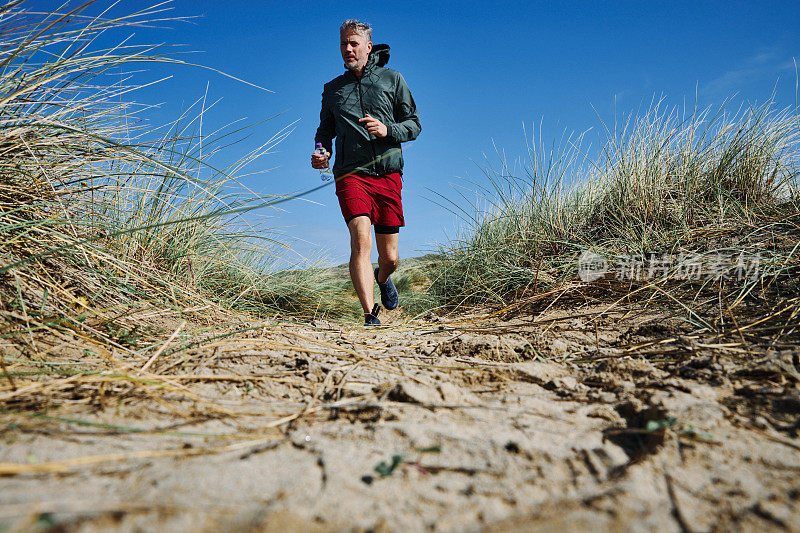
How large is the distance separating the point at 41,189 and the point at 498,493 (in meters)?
1.96

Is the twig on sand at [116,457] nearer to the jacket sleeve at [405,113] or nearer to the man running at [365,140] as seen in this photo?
the man running at [365,140]

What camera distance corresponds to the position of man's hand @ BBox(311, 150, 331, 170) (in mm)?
2930

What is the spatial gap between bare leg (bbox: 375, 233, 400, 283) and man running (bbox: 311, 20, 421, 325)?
87mm

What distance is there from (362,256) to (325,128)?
1060mm

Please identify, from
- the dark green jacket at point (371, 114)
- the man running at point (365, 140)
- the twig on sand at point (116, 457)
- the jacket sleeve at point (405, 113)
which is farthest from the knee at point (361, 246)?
the twig on sand at point (116, 457)

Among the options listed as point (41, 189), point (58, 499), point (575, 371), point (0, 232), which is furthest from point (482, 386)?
point (41, 189)

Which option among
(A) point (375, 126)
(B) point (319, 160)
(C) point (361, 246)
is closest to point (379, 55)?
(A) point (375, 126)

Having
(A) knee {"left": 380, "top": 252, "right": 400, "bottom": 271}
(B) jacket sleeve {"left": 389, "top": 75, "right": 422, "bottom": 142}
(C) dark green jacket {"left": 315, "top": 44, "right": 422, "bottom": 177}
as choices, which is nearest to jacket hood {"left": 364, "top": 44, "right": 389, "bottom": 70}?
(C) dark green jacket {"left": 315, "top": 44, "right": 422, "bottom": 177}

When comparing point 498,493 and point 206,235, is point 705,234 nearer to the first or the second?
point 498,493

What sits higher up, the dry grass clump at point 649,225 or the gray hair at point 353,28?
the gray hair at point 353,28

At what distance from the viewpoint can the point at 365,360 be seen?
1.50 meters

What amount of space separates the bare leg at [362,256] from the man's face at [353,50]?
3.49 feet

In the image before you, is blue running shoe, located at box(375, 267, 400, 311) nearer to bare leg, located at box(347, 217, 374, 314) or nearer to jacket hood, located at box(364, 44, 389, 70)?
bare leg, located at box(347, 217, 374, 314)

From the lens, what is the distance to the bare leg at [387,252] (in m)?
3.14
